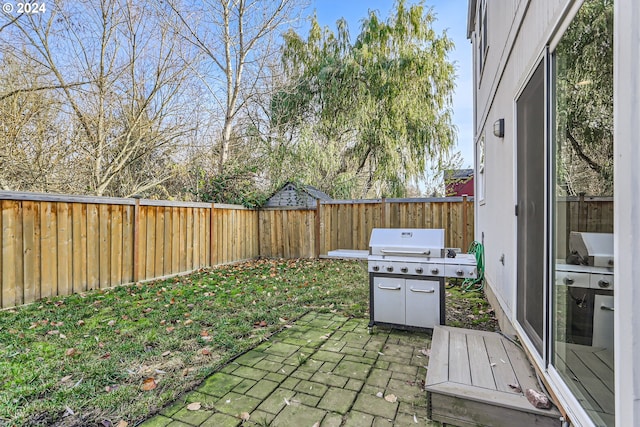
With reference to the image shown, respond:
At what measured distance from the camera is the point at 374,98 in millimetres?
10609

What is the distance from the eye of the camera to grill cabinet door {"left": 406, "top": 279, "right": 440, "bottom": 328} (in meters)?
3.18

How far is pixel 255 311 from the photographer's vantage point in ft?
13.1

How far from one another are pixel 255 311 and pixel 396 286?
1.81 meters

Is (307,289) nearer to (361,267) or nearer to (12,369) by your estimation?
(361,267)

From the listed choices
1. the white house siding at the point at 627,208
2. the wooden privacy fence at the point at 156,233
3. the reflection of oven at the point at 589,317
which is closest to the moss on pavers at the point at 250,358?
the reflection of oven at the point at 589,317

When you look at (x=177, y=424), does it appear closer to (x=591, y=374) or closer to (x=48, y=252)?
(x=591, y=374)

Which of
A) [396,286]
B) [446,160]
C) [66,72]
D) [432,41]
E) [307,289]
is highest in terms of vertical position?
[432,41]

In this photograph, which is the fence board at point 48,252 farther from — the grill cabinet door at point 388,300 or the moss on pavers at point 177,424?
the grill cabinet door at point 388,300

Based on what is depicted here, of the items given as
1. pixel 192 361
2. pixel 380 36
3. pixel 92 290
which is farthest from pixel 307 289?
pixel 380 36

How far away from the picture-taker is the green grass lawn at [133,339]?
6.75 ft

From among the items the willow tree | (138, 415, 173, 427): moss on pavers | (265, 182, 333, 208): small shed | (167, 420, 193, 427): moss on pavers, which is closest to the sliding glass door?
(167, 420, 193, 427): moss on pavers

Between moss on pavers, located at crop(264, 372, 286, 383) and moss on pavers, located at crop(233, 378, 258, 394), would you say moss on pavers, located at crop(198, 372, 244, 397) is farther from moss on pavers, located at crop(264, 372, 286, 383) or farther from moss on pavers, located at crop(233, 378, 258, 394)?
moss on pavers, located at crop(264, 372, 286, 383)

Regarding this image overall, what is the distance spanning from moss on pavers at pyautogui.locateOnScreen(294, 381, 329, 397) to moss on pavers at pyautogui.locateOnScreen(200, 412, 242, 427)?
491 millimetres

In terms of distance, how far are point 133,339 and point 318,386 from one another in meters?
1.97
